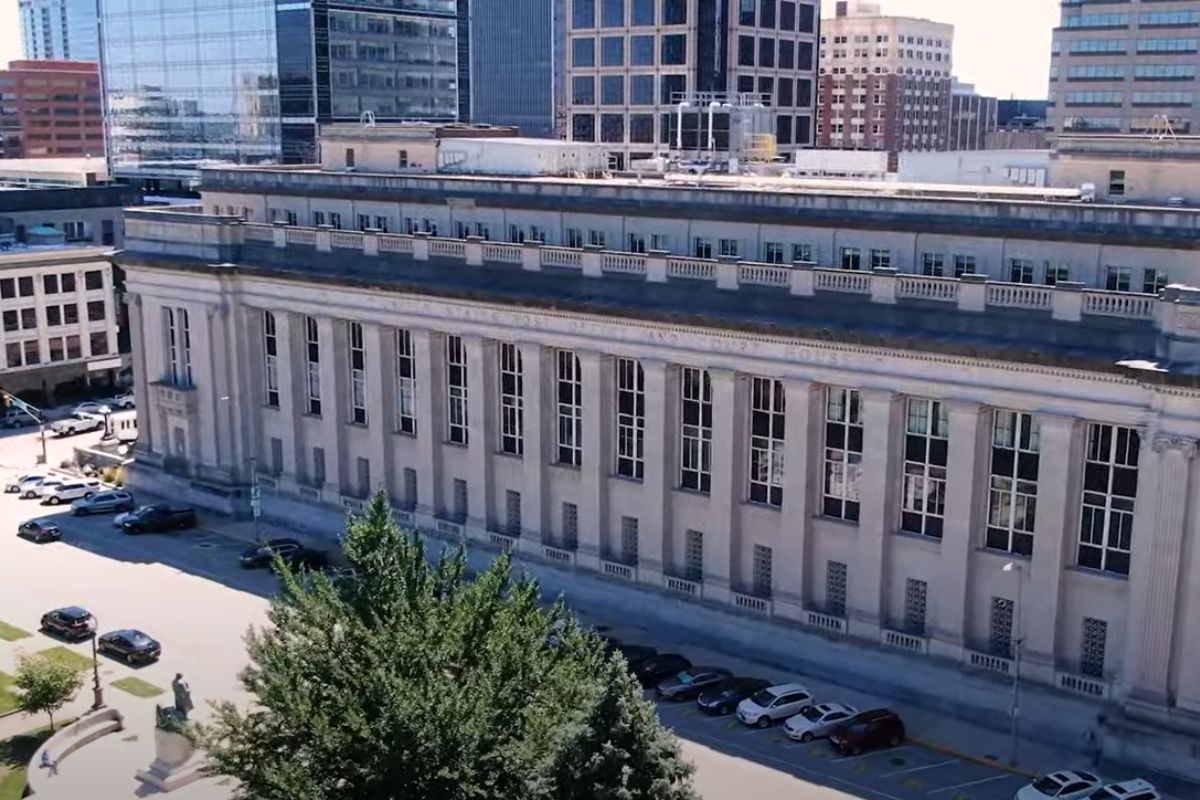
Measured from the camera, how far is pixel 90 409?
349 ft

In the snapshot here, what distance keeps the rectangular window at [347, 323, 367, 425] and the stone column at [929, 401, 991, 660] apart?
109 ft

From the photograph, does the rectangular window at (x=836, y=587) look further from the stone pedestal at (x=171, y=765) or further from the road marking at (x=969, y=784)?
the stone pedestal at (x=171, y=765)

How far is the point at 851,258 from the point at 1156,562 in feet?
62.1

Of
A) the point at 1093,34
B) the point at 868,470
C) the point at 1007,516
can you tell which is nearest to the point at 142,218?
the point at 868,470

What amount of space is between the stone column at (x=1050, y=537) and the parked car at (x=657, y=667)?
1327cm

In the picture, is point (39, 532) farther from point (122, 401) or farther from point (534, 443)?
point (122, 401)

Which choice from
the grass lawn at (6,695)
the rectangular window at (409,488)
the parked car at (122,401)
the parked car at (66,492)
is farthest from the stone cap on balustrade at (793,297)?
the parked car at (122,401)

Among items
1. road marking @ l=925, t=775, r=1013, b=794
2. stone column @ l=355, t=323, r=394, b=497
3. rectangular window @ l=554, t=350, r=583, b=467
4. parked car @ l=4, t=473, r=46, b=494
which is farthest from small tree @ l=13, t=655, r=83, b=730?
parked car @ l=4, t=473, r=46, b=494

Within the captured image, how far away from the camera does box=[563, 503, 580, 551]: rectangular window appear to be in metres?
64.5

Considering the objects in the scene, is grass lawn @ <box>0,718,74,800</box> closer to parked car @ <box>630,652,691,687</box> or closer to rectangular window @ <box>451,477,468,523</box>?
parked car @ <box>630,652,691,687</box>

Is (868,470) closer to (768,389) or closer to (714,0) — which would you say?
(768,389)

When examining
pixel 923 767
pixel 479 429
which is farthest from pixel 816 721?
pixel 479 429

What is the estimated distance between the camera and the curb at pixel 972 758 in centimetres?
4681

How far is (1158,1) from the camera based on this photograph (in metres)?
145
